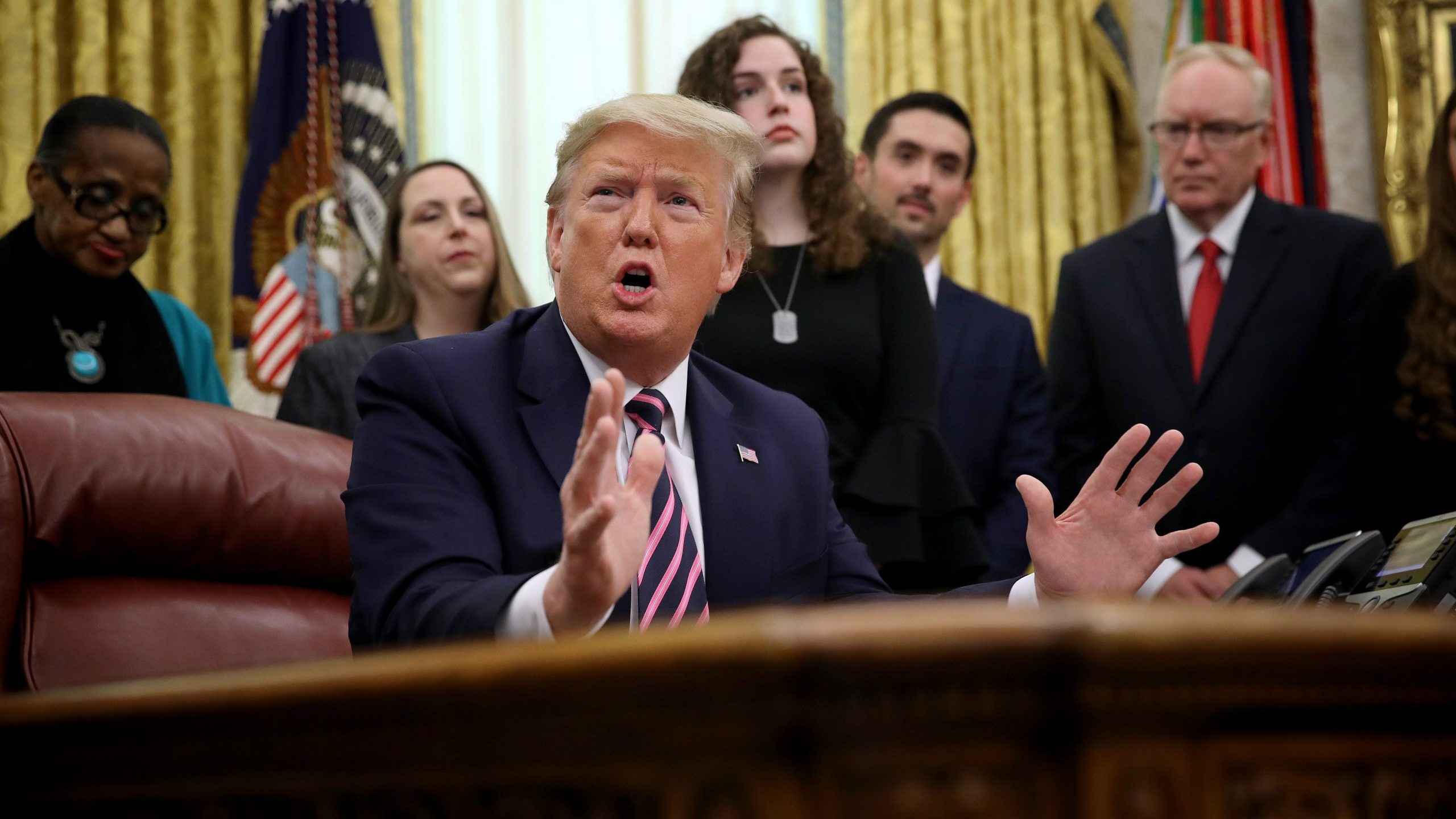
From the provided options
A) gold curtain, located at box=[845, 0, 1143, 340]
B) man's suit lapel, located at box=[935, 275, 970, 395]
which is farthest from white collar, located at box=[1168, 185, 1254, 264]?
gold curtain, located at box=[845, 0, 1143, 340]

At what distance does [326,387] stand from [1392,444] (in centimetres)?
231

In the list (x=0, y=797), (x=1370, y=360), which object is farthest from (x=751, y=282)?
(x=0, y=797)

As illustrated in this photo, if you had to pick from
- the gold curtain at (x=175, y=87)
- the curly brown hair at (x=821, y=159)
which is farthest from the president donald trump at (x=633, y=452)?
the gold curtain at (x=175, y=87)

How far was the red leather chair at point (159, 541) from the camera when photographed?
1.70 meters

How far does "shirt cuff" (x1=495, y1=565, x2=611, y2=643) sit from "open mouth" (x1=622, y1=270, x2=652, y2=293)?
0.58 metres

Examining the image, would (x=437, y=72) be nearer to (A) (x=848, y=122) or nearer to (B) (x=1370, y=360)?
(A) (x=848, y=122)

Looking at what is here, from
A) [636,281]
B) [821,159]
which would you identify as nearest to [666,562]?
[636,281]

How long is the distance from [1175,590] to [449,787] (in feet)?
8.85

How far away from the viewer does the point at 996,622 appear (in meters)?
0.63

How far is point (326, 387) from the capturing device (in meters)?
3.23

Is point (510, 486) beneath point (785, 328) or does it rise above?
beneath

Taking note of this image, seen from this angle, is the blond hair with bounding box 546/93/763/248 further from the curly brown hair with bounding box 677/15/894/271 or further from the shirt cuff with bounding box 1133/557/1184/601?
the shirt cuff with bounding box 1133/557/1184/601

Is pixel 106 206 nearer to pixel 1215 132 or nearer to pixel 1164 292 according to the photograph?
pixel 1164 292

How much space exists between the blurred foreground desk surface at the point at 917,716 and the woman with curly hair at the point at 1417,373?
2.47m
